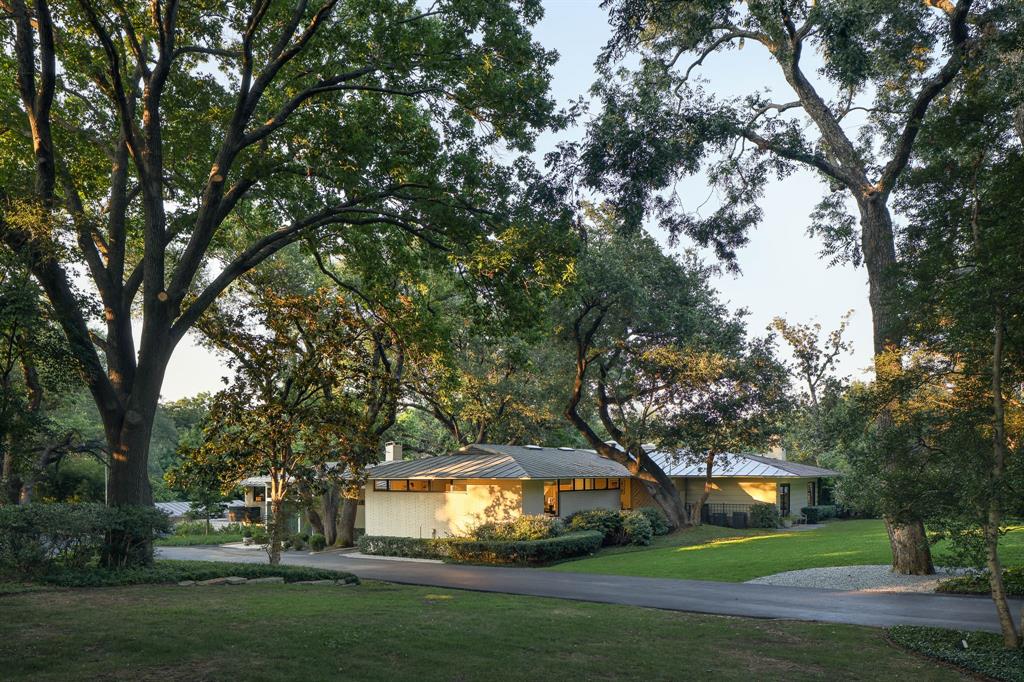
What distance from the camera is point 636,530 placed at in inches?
1314

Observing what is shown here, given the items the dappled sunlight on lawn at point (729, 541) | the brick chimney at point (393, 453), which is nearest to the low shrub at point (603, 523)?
the dappled sunlight on lawn at point (729, 541)

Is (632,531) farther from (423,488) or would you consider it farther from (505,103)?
(505,103)

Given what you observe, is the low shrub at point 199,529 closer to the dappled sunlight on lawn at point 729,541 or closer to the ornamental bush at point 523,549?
the ornamental bush at point 523,549

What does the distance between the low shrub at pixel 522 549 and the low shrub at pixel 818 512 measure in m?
19.9

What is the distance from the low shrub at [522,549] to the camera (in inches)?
1102

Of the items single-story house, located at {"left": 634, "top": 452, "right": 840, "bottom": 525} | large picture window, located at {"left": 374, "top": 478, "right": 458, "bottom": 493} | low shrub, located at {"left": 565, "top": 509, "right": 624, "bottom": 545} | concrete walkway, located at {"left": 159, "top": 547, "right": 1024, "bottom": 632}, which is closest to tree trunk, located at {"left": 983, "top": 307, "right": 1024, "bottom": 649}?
concrete walkway, located at {"left": 159, "top": 547, "right": 1024, "bottom": 632}

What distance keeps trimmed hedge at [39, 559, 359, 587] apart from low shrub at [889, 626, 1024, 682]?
37.6ft

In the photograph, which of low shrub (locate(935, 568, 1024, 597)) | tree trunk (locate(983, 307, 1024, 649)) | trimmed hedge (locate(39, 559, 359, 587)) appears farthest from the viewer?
low shrub (locate(935, 568, 1024, 597))

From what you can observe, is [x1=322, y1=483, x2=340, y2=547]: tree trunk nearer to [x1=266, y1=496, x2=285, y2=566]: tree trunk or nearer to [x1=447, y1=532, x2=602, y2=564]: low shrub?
[x1=447, y1=532, x2=602, y2=564]: low shrub

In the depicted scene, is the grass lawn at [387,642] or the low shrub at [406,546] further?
the low shrub at [406,546]

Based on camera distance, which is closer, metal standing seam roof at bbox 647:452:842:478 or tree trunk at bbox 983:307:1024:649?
tree trunk at bbox 983:307:1024:649

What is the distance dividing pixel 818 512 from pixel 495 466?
23.0m

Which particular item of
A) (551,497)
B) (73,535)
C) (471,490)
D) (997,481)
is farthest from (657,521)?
(997,481)

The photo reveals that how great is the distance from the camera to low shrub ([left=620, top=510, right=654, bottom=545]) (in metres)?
33.4
